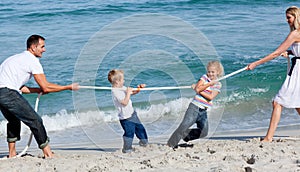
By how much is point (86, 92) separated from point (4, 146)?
2.97 m

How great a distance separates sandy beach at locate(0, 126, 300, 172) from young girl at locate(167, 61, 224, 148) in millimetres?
167

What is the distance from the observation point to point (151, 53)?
1563cm

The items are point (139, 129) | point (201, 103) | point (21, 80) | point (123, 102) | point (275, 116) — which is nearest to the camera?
point (21, 80)

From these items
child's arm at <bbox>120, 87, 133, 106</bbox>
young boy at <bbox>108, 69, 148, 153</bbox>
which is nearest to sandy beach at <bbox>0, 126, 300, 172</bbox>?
young boy at <bbox>108, 69, 148, 153</bbox>

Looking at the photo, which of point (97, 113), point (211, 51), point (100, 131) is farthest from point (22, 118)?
point (211, 51)

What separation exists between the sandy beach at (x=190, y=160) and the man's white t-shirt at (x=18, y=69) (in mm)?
996

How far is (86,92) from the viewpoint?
464 inches

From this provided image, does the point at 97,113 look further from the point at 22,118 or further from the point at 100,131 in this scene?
the point at 22,118

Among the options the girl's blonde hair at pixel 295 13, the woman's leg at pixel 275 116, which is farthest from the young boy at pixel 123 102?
the girl's blonde hair at pixel 295 13

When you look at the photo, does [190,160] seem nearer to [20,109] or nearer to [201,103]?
[201,103]

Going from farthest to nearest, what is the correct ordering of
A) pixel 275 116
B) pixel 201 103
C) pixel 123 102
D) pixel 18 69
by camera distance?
pixel 275 116 → pixel 201 103 → pixel 123 102 → pixel 18 69

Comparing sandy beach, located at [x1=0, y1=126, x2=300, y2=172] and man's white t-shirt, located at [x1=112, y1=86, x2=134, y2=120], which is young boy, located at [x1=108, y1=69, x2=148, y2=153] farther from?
sandy beach, located at [x1=0, y1=126, x2=300, y2=172]

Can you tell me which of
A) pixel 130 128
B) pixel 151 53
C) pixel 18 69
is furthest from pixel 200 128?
pixel 151 53

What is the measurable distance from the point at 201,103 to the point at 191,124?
321 millimetres
